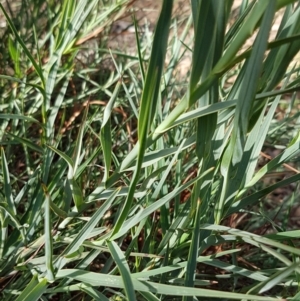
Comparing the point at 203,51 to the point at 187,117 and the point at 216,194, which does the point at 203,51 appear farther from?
the point at 216,194

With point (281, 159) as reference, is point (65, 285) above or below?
below

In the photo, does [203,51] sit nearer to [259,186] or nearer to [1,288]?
[1,288]

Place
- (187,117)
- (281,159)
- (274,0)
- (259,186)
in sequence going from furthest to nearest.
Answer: (259,186) < (281,159) < (187,117) < (274,0)

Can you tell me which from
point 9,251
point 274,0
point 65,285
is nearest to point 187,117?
point 274,0

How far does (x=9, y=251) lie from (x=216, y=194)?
0.32m

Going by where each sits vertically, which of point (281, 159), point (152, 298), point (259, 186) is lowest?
point (259, 186)

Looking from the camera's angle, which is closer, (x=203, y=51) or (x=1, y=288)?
(x=203, y=51)

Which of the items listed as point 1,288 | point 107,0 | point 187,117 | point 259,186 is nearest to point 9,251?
point 1,288

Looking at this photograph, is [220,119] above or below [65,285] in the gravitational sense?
above

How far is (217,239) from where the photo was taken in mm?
667

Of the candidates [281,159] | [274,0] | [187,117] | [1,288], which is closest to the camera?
[274,0]

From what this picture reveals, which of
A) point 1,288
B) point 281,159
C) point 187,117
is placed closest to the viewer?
point 187,117

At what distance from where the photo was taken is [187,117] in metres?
0.53

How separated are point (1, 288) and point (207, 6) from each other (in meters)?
0.53
